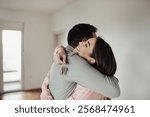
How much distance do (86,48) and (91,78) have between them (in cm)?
16

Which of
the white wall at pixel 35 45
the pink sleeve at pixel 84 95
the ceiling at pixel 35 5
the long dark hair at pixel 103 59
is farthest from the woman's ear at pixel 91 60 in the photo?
the ceiling at pixel 35 5

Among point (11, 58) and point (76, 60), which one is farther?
point (11, 58)

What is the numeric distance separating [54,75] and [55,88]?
0.06 m

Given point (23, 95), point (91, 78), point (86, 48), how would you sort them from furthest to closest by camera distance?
1. point (23, 95)
2. point (86, 48)
3. point (91, 78)

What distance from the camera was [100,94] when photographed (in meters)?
0.70

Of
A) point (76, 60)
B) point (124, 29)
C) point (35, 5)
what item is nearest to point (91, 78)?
point (76, 60)

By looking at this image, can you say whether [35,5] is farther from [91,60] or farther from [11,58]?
[91,60]

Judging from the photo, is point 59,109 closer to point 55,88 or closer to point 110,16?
point 55,88

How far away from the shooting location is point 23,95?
896 millimetres

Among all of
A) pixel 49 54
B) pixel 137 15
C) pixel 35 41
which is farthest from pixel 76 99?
pixel 137 15

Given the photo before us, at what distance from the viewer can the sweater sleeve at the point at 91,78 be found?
0.64 meters

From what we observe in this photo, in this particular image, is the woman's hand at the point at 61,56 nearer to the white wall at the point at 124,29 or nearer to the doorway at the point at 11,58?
the white wall at the point at 124,29

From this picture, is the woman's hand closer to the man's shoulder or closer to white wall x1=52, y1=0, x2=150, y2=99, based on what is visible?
the man's shoulder

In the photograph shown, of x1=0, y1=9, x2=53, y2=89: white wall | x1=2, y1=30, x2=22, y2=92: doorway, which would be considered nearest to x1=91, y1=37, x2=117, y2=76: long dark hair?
x1=0, y1=9, x2=53, y2=89: white wall
